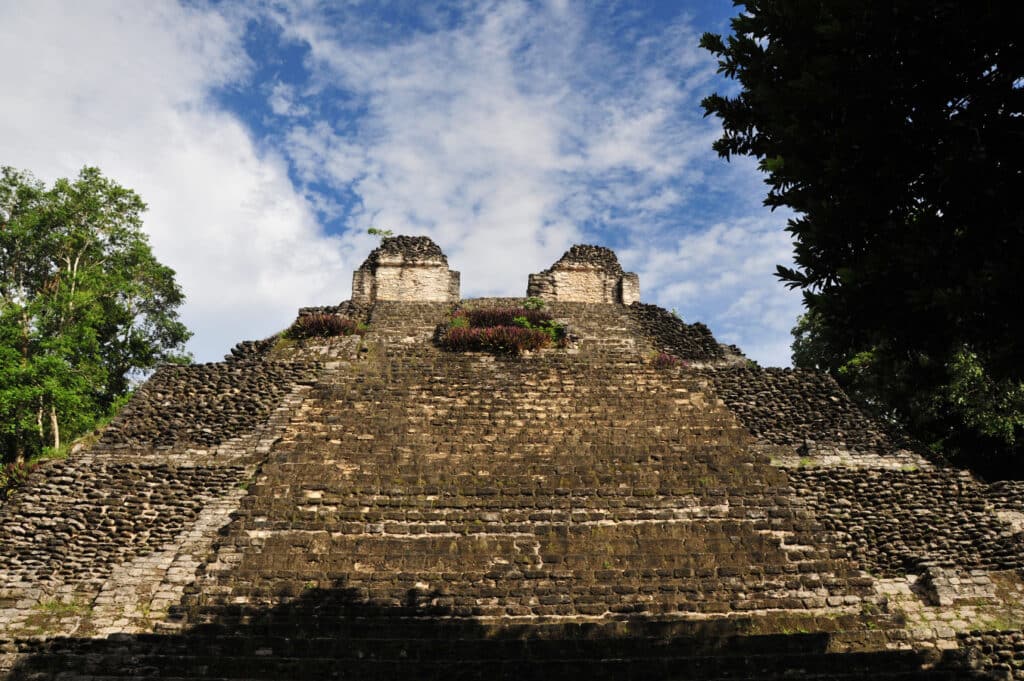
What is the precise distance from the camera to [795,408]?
11.5m

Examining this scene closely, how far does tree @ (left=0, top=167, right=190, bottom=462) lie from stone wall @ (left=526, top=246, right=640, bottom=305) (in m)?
14.6

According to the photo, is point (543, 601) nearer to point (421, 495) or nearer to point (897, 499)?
point (421, 495)

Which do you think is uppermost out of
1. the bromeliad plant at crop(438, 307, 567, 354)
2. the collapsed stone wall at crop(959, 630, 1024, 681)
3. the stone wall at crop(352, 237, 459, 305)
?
the stone wall at crop(352, 237, 459, 305)

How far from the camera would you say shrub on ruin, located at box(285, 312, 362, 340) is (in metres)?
14.4

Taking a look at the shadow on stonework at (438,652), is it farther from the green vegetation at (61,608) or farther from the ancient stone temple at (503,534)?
the green vegetation at (61,608)

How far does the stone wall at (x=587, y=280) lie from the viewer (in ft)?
64.7

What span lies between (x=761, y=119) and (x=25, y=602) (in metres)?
10.6

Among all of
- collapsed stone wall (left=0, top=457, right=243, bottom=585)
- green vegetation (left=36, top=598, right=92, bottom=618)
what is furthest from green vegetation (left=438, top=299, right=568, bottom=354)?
green vegetation (left=36, top=598, right=92, bottom=618)

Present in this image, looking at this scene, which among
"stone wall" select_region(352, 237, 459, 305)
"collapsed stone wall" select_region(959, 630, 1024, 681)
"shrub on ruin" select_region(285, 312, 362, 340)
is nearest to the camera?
"collapsed stone wall" select_region(959, 630, 1024, 681)

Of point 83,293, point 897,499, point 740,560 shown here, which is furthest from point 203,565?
point 83,293

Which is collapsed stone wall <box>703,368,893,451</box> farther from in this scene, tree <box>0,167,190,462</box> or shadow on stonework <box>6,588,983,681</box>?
tree <box>0,167,190,462</box>

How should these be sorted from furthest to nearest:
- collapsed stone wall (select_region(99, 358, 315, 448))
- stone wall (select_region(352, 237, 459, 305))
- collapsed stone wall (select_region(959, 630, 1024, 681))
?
stone wall (select_region(352, 237, 459, 305)) < collapsed stone wall (select_region(99, 358, 315, 448)) < collapsed stone wall (select_region(959, 630, 1024, 681))

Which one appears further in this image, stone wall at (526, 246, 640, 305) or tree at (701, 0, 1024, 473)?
stone wall at (526, 246, 640, 305)

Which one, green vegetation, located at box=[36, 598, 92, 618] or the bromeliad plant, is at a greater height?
the bromeliad plant
